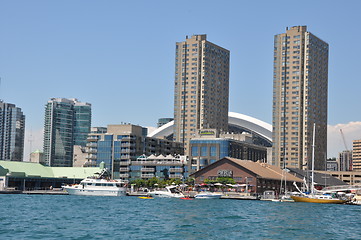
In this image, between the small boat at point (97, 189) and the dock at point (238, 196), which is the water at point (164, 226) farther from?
the small boat at point (97, 189)

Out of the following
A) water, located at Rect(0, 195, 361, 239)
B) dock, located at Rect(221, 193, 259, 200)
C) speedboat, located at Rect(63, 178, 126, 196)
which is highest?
speedboat, located at Rect(63, 178, 126, 196)

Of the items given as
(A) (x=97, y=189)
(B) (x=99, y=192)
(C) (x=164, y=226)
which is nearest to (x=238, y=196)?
(B) (x=99, y=192)

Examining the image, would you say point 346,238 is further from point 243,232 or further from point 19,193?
point 19,193

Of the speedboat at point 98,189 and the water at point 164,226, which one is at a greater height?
the speedboat at point 98,189

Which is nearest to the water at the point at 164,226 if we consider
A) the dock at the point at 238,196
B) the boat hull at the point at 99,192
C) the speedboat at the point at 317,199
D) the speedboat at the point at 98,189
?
the speedboat at the point at 317,199

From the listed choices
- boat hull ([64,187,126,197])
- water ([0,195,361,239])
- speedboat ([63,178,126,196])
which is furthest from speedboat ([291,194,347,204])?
water ([0,195,361,239])

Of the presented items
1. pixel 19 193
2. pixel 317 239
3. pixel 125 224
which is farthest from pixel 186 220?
pixel 19 193

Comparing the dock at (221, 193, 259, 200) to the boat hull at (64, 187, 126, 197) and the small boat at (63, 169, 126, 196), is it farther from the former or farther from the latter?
the small boat at (63, 169, 126, 196)

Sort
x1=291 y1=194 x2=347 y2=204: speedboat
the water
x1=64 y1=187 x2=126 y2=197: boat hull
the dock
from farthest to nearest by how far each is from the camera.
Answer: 1. x1=64 y1=187 x2=126 y2=197: boat hull
2. the dock
3. x1=291 y1=194 x2=347 y2=204: speedboat
4. the water

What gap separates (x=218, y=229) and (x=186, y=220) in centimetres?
1224

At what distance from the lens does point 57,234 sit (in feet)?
225

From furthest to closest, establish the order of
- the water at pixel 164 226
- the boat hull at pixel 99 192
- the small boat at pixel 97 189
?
the small boat at pixel 97 189 → the boat hull at pixel 99 192 → the water at pixel 164 226

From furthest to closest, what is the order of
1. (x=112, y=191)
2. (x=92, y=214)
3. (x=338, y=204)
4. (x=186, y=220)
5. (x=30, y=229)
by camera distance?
(x=112, y=191), (x=338, y=204), (x=92, y=214), (x=186, y=220), (x=30, y=229)

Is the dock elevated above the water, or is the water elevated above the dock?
the dock
